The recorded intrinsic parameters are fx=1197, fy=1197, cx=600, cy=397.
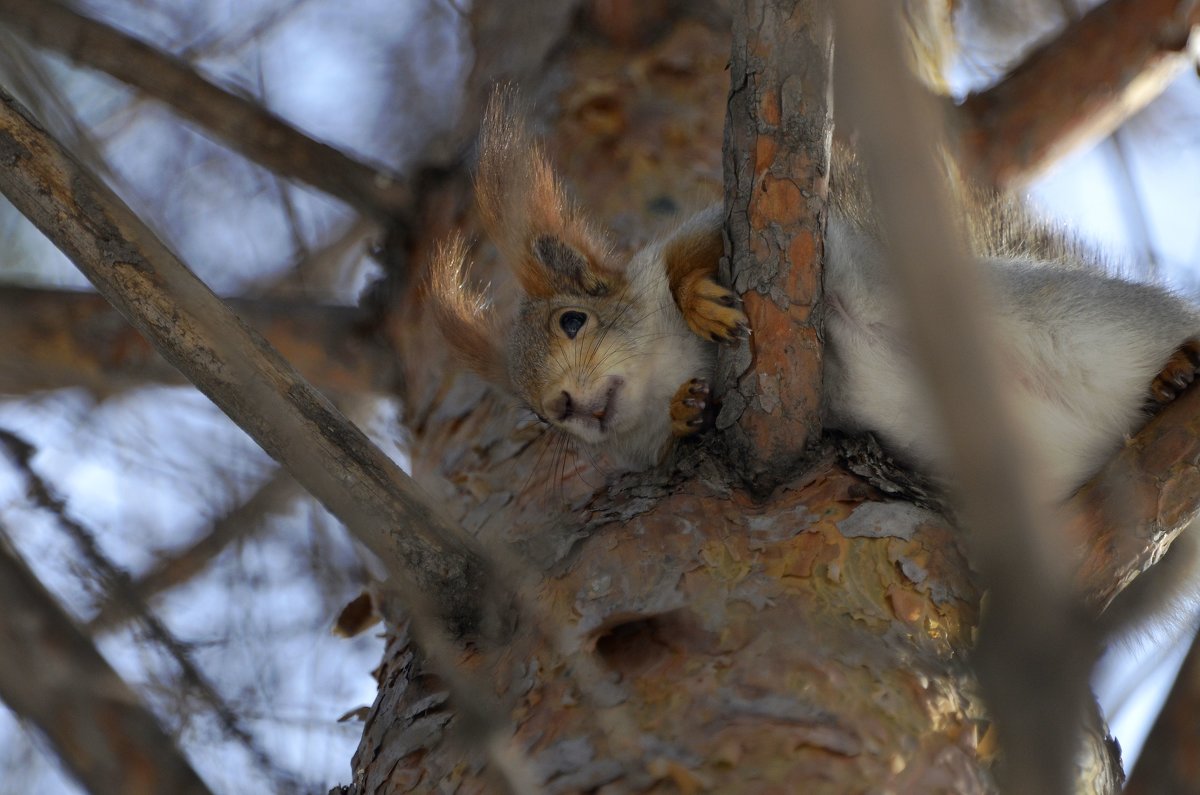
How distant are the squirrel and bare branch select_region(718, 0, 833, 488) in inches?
2.3

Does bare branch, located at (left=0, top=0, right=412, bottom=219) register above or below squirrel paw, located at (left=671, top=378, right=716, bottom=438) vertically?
above

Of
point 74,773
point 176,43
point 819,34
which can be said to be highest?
point 176,43

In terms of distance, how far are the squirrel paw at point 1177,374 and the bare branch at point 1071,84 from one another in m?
0.74

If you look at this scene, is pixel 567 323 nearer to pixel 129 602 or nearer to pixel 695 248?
pixel 695 248

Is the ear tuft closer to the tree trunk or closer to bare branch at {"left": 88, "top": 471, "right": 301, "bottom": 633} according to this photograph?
the tree trunk

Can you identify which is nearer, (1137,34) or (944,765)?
(944,765)

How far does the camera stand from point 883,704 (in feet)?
4.02

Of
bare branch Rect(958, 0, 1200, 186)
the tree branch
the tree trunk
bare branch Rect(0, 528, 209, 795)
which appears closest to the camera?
the tree branch

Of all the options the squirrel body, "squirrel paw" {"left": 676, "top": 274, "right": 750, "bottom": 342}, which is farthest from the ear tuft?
the squirrel body

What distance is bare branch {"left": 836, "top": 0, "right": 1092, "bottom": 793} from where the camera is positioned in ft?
2.39

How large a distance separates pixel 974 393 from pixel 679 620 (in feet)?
1.80

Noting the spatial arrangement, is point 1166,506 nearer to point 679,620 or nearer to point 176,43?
point 679,620

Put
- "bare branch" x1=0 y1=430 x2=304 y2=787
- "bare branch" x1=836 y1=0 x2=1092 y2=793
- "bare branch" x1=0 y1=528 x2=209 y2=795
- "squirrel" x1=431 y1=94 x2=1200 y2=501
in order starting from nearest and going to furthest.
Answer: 1. "bare branch" x1=836 y1=0 x2=1092 y2=793
2. "bare branch" x1=0 y1=528 x2=209 y2=795
3. "bare branch" x1=0 y1=430 x2=304 y2=787
4. "squirrel" x1=431 y1=94 x2=1200 y2=501

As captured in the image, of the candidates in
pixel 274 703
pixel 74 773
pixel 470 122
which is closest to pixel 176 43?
pixel 470 122
